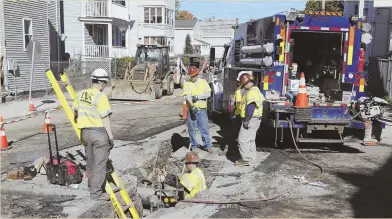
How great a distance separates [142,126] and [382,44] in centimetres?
2717

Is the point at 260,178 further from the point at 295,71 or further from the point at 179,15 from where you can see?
the point at 179,15

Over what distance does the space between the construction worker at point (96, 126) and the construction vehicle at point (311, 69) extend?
164 inches

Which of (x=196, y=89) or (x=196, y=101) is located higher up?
(x=196, y=89)

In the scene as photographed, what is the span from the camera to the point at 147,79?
20469mm

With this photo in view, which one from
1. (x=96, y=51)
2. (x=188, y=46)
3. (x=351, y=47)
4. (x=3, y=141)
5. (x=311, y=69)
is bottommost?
(x=3, y=141)

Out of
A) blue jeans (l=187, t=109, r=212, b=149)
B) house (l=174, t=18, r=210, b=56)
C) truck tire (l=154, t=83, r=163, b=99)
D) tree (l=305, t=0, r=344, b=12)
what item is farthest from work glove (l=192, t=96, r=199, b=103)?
house (l=174, t=18, r=210, b=56)

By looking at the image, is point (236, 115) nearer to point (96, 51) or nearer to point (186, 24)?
point (96, 51)

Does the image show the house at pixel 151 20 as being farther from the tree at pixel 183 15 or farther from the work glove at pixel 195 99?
the tree at pixel 183 15

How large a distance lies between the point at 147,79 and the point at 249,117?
1299 centimetres

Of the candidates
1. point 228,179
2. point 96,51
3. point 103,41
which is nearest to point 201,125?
point 228,179

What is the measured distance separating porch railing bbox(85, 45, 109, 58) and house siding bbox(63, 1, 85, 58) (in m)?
0.47

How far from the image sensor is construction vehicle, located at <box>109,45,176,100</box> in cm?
1977

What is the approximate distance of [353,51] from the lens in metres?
9.99

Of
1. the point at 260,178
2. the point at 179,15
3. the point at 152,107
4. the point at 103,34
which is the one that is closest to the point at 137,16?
the point at 103,34
